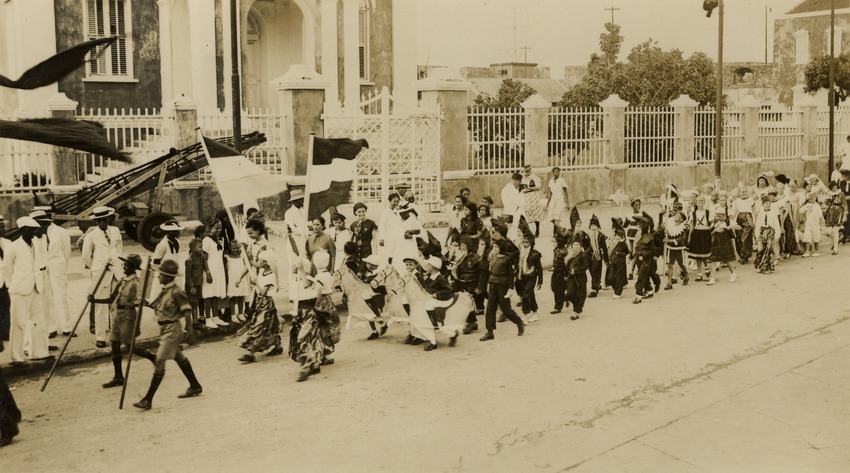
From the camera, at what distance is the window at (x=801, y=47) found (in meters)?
33.6

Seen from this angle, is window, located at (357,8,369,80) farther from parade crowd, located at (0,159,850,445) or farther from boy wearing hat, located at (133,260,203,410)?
boy wearing hat, located at (133,260,203,410)

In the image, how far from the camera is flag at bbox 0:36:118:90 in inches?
228

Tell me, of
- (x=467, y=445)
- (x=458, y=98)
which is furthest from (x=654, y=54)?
(x=467, y=445)

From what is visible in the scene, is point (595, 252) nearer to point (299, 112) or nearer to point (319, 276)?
point (319, 276)

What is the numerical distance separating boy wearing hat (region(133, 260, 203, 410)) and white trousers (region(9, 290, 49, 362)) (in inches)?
80.3

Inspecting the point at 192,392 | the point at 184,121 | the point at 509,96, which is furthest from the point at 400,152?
the point at 509,96

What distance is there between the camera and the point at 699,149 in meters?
26.5

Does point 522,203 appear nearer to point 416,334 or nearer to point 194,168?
point 194,168

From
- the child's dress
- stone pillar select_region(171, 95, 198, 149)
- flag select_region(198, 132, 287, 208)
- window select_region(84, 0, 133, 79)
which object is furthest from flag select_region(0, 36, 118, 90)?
window select_region(84, 0, 133, 79)

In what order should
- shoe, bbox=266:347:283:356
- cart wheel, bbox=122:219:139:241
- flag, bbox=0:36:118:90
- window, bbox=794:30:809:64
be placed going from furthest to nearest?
window, bbox=794:30:809:64
cart wheel, bbox=122:219:139:241
shoe, bbox=266:347:283:356
flag, bbox=0:36:118:90

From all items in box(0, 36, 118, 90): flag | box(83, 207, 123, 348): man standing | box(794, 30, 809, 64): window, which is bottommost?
box(83, 207, 123, 348): man standing

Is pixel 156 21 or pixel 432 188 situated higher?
pixel 156 21

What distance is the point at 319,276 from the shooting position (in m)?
10.2

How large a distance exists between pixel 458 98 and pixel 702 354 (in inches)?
453
